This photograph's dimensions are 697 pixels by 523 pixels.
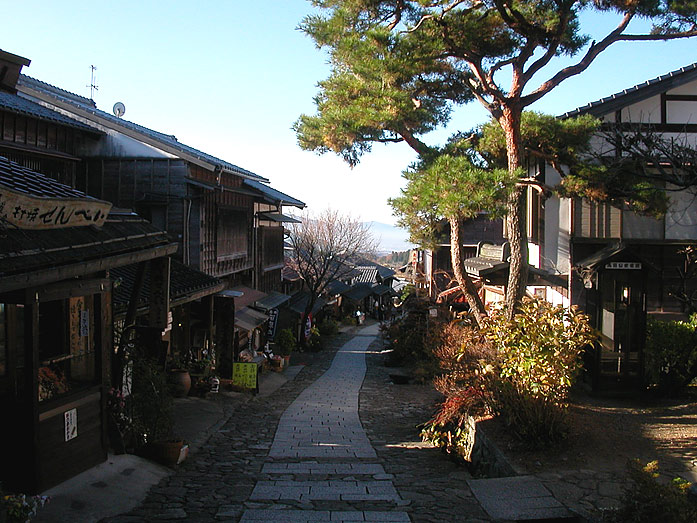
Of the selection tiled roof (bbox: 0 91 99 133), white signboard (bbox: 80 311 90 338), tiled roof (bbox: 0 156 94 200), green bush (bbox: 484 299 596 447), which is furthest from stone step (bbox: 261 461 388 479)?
tiled roof (bbox: 0 91 99 133)

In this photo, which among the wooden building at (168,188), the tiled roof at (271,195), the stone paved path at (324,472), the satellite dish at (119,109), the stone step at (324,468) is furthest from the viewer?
the satellite dish at (119,109)

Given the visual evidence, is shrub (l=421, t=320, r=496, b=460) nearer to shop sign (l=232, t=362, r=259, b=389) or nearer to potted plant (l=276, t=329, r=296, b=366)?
shop sign (l=232, t=362, r=259, b=389)

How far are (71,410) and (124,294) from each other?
4253 millimetres

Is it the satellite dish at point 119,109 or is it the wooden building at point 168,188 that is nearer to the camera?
the wooden building at point 168,188

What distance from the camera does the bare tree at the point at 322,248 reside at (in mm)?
36528

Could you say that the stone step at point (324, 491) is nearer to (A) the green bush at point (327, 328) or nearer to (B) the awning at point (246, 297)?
(B) the awning at point (246, 297)

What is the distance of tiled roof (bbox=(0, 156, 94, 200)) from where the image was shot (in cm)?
597

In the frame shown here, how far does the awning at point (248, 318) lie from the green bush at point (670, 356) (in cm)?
1218

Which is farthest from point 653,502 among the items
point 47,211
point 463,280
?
point 463,280

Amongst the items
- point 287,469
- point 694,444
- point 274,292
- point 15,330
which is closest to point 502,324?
point 694,444

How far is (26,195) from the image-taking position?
5453 mm

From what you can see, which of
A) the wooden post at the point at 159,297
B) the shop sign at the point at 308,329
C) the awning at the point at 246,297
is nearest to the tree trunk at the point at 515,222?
the wooden post at the point at 159,297

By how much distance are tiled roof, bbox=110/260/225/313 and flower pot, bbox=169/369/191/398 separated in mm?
2072

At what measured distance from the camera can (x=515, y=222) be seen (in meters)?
13.6
